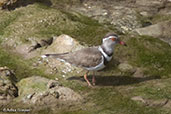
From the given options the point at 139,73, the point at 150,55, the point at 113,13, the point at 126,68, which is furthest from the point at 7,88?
the point at 113,13

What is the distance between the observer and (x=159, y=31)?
2153cm

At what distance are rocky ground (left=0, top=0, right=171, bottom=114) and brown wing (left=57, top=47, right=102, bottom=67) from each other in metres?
1.04

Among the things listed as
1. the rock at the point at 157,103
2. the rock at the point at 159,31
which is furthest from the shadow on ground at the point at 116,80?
the rock at the point at 159,31

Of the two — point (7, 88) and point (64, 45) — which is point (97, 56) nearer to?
point (64, 45)

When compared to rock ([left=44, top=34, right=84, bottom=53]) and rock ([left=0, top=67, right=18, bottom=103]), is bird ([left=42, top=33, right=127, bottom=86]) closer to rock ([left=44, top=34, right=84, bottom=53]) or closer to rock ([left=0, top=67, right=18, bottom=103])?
rock ([left=44, top=34, right=84, bottom=53])

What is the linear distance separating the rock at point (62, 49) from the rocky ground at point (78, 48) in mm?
47

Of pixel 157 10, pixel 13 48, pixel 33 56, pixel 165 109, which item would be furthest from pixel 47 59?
pixel 157 10

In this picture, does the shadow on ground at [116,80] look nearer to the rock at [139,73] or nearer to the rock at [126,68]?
the rock at [139,73]

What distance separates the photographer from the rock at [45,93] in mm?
13656

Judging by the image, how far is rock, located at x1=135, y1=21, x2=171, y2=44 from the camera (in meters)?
21.3

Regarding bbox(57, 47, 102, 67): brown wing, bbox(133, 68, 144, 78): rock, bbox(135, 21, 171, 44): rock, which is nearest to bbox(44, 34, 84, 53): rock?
bbox(57, 47, 102, 67): brown wing

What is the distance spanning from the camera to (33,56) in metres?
17.8

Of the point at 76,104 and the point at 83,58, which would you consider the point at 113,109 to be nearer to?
the point at 76,104

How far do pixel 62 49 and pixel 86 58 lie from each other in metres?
2.85
